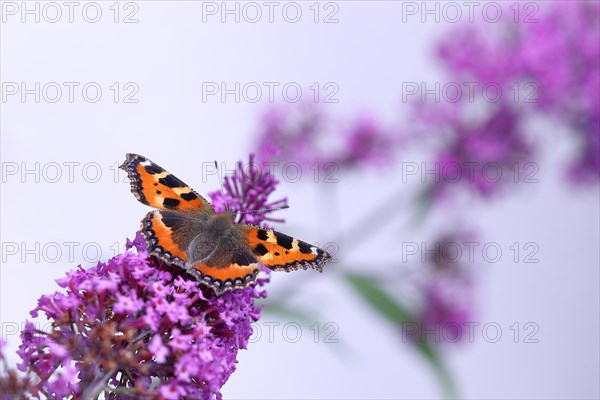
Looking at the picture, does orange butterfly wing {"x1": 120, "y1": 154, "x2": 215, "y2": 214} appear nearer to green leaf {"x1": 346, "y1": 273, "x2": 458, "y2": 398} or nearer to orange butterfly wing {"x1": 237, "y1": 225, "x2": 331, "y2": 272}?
orange butterfly wing {"x1": 237, "y1": 225, "x2": 331, "y2": 272}

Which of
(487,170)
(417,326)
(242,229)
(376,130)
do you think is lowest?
(417,326)

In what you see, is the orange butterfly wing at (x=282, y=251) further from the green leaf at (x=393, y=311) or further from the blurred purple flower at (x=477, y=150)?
the blurred purple flower at (x=477, y=150)

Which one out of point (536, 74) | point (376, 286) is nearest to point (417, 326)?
point (376, 286)

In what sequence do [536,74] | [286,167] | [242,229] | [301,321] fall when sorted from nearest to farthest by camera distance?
[242,229] → [301,321] → [536,74] → [286,167]

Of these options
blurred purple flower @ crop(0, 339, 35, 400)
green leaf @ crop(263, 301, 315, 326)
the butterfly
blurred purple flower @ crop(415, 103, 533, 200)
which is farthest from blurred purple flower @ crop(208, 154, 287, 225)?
blurred purple flower @ crop(415, 103, 533, 200)

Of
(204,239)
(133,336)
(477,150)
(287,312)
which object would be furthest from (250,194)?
(477,150)

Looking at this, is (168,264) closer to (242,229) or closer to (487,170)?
(242,229)
